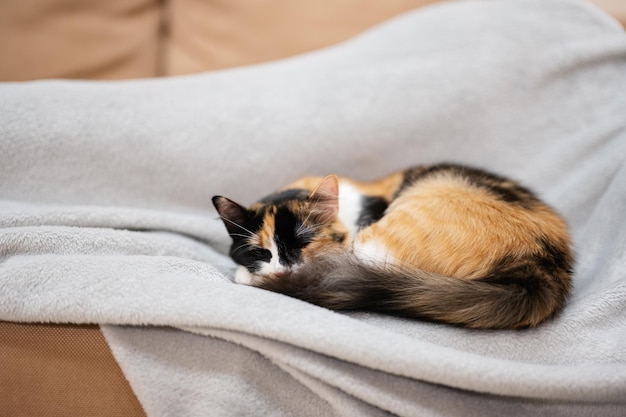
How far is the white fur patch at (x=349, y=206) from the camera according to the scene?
142 cm

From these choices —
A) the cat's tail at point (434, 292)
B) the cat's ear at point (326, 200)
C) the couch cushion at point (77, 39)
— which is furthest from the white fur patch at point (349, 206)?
the couch cushion at point (77, 39)

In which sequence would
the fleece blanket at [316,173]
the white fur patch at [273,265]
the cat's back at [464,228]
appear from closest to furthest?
the fleece blanket at [316,173], the cat's back at [464,228], the white fur patch at [273,265]

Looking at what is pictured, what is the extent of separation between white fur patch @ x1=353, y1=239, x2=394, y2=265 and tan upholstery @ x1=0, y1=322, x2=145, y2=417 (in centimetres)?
64

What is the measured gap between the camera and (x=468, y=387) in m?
0.86

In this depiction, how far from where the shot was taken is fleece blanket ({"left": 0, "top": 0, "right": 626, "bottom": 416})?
0.91 m

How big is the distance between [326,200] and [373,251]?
0.65 ft

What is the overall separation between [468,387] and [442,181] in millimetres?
664

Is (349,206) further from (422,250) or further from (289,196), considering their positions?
(422,250)

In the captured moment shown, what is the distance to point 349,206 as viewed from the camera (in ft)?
4.78

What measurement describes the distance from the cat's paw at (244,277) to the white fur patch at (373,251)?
29 centimetres

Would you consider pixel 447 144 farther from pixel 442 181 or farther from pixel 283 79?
pixel 283 79

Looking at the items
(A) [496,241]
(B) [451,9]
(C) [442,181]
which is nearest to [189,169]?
(C) [442,181]

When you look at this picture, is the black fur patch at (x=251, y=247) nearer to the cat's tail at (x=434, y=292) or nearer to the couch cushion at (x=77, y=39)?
the cat's tail at (x=434, y=292)

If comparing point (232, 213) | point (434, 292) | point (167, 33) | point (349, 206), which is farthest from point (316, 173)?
point (167, 33)
